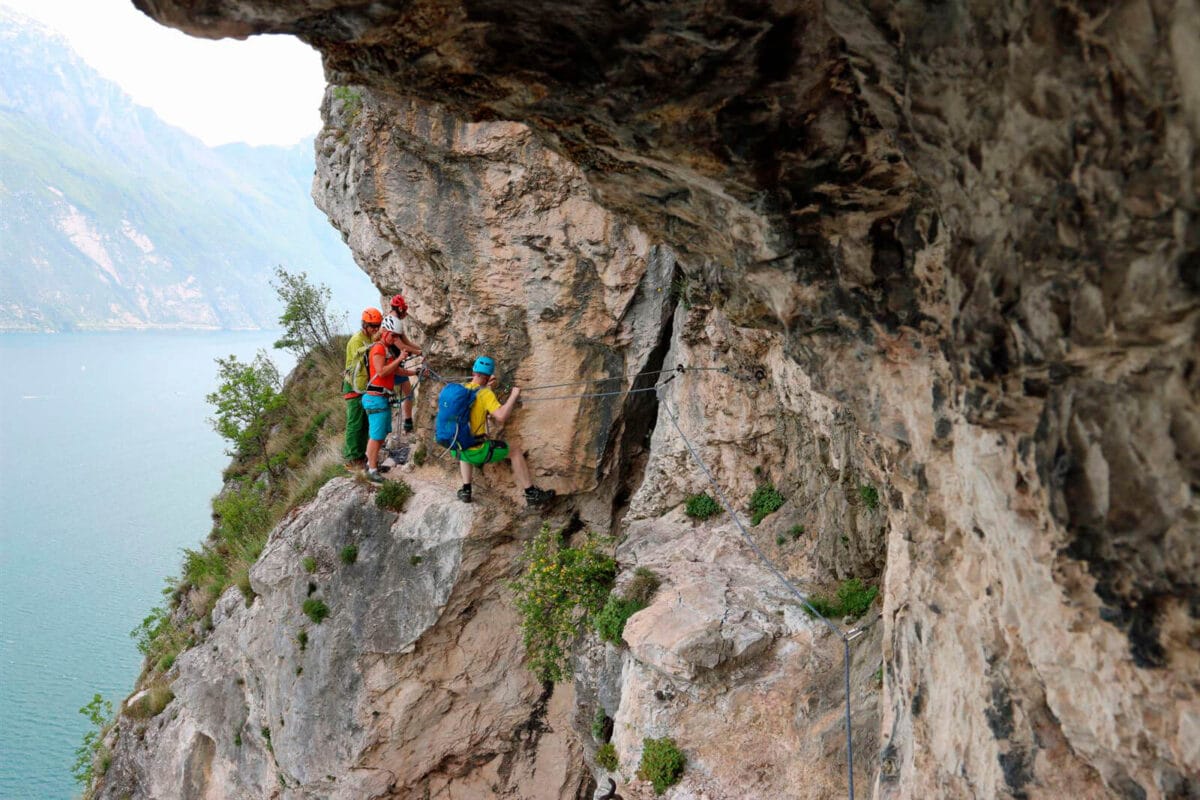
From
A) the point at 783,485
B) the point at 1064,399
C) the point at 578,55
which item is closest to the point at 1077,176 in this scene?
the point at 1064,399

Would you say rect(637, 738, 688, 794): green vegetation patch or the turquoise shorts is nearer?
rect(637, 738, 688, 794): green vegetation patch

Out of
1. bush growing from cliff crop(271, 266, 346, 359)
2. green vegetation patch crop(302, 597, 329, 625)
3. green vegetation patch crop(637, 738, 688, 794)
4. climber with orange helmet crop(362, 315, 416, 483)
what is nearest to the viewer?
green vegetation patch crop(637, 738, 688, 794)

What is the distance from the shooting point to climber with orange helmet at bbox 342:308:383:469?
A: 517 inches

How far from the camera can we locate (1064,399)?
3311mm

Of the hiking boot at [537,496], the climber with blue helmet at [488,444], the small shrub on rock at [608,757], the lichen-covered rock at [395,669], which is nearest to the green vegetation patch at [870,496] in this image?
the small shrub on rock at [608,757]

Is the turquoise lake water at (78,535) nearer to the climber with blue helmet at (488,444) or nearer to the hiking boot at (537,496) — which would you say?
the climber with blue helmet at (488,444)

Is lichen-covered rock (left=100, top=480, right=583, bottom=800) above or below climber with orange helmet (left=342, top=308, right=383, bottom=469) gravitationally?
below

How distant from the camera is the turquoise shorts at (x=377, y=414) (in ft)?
43.6

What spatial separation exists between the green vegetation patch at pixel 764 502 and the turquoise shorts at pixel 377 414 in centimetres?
668

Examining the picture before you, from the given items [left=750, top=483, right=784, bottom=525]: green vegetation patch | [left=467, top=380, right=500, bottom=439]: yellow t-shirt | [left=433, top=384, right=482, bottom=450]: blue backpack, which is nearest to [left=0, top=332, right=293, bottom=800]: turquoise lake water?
[left=433, top=384, right=482, bottom=450]: blue backpack

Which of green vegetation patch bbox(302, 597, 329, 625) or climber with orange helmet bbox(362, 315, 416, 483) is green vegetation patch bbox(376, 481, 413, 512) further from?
green vegetation patch bbox(302, 597, 329, 625)

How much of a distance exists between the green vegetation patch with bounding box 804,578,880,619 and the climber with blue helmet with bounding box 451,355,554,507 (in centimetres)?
545

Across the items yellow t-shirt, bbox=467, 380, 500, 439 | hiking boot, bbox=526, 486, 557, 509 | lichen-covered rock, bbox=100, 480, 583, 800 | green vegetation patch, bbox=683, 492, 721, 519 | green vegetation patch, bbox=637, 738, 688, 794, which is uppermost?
Result: yellow t-shirt, bbox=467, 380, 500, 439

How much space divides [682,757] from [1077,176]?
23.7 feet
